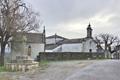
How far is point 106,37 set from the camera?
81.8 m

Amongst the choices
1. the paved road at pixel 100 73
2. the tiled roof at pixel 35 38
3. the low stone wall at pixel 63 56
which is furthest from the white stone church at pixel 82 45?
the paved road at pixel 100 73

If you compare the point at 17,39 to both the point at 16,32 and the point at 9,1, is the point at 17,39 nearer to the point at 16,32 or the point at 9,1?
the point at 16,32

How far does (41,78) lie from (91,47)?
56.4 meters

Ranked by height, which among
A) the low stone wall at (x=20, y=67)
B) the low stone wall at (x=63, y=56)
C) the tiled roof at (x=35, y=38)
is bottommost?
the low stone wall at (x=20, y=67)

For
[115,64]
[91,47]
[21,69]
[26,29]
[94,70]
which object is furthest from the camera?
[91,47]

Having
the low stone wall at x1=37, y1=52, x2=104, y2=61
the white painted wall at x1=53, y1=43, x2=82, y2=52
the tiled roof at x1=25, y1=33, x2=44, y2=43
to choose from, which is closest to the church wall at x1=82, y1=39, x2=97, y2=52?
the white painted wall at x1=53, y1=43, x2=82, y2=52

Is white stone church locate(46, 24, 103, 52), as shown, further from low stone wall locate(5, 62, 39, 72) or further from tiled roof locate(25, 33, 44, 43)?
low stone wall locate(5, 62, 39, 72)

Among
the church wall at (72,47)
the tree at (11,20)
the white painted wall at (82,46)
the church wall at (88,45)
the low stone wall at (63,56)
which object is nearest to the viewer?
the tree at (11,20)

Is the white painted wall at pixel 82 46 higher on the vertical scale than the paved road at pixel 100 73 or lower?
higher

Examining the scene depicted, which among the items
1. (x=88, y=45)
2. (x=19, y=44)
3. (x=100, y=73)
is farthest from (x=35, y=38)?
(x=100, y=73)

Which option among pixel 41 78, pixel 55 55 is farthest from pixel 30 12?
pixel 41 78

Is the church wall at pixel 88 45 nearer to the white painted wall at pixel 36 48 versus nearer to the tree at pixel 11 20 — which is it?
the white painted wall at pixel 36 48

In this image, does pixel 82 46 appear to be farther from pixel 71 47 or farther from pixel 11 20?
pixel 11 20

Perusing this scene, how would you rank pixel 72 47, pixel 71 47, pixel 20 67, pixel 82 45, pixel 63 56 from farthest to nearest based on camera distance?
pixel 71 47 < pixel 72 47 < pixel 82 45 < pixel 63 56 < pixel 20 67
